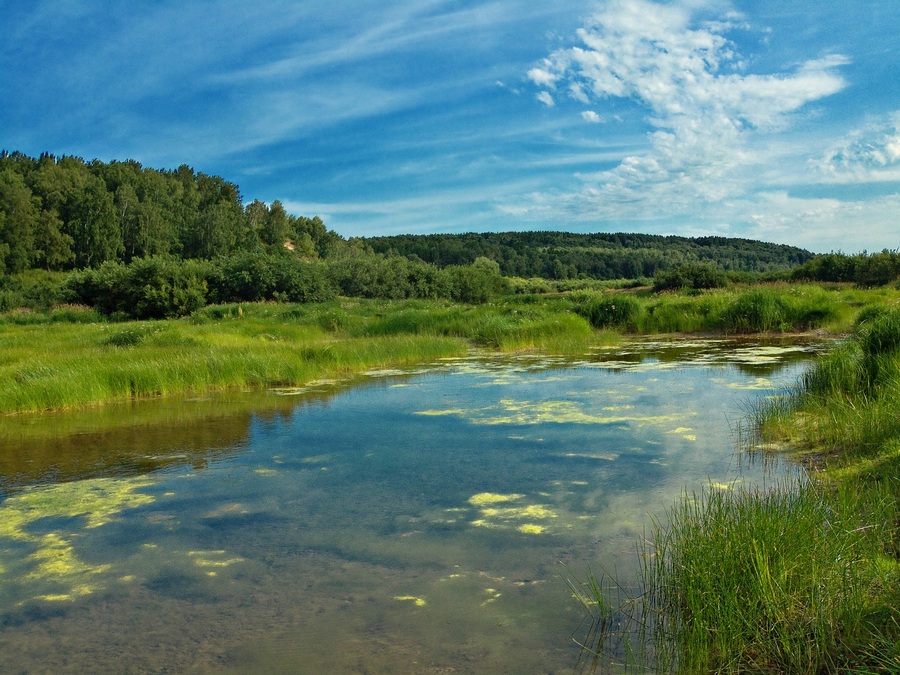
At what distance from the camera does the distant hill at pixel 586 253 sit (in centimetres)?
8376

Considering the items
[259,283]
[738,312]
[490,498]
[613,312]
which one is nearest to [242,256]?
[259,283]

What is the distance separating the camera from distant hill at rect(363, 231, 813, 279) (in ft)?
275

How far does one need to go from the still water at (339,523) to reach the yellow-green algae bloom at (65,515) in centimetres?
2

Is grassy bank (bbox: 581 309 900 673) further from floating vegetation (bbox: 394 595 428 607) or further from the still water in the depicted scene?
floating vegetation (bbox: 394 595 428 607)

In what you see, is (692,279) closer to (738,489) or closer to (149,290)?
(149,290)

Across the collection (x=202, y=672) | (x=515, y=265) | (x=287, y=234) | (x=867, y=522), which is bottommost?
(x=202, y=672)

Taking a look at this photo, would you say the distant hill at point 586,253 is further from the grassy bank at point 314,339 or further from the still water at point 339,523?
the still water at point 339,523

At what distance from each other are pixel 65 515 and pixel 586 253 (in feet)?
297

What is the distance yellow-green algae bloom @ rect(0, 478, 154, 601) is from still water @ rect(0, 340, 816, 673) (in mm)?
24

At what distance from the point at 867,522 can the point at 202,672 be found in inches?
134

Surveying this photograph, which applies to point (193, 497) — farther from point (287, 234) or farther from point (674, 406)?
point (287, 234)

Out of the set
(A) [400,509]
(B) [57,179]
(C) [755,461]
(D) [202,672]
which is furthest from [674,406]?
(B) [57,179]

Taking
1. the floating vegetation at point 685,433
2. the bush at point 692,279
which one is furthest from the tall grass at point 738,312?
the floating vegetation at point 685,433

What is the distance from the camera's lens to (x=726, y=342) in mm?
16391
